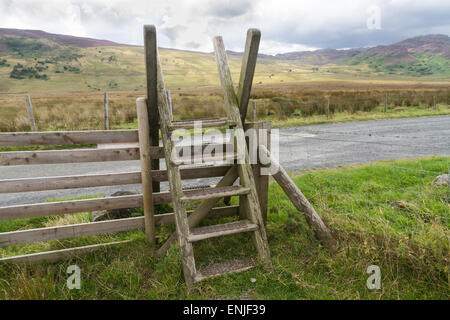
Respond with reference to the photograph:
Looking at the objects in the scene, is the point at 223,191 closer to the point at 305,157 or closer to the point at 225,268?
the point at 225,268


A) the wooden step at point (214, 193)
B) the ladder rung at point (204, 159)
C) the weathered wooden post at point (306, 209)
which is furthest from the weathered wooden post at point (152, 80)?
the weathered wooden post at point (306, 209)

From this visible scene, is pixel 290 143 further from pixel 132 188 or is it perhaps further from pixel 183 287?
pixel 183 287

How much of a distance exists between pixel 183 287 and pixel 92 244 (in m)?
1.69

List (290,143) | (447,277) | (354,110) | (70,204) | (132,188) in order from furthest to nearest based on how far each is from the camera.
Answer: (354,110)
(290,143)
(132,188)
(70,204)
(447,277)

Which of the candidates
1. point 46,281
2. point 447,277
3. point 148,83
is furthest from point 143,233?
point 447,277

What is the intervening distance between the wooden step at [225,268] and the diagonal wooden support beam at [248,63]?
6.75ft

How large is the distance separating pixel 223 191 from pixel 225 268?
2.85ft

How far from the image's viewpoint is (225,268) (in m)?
3.12

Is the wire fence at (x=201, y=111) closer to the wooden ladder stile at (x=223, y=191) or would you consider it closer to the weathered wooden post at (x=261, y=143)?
the wooden ladder stile at (x=223, y=191)

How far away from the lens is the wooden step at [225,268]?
117 inches

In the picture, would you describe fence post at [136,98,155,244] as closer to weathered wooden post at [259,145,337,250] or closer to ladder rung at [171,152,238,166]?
ladder rung at [171,152,238,166]

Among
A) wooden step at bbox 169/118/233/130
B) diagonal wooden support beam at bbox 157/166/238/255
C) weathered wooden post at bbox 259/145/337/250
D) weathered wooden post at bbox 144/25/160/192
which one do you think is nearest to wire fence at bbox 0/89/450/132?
weathered wooden post at bbox 144/25/160/192

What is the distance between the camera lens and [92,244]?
12.4ft

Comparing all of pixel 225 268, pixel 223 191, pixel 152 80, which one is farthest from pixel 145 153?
pixel 225 268
